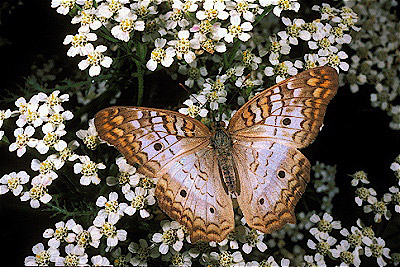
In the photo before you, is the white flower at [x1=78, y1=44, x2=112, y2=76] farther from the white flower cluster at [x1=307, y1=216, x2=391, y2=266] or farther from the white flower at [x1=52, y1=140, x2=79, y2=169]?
the white flower cluster at [x1=307, y1=216, x2=391, y2=266]

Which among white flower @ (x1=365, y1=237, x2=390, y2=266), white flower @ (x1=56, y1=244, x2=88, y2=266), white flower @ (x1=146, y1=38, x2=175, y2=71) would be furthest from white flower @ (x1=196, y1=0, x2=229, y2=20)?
white flower @ (x1=365, y1=237, x2=390, y2=266)

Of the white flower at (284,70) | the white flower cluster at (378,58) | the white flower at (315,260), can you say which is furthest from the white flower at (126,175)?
the white flower cluster at (378,58)

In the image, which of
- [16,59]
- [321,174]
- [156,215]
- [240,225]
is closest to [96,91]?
[16,59]

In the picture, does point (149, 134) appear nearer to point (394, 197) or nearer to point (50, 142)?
point (50, 142)

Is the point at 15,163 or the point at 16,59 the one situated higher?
the point at 16,59

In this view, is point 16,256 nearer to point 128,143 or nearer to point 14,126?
→ point 14,126

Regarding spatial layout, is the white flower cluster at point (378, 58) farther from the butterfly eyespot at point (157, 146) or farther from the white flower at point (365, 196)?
the butterfly eyespot at point (157, 146)

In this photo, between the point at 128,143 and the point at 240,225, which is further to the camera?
the point at 240,225
